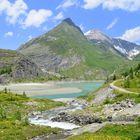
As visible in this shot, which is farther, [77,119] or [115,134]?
[77,119]

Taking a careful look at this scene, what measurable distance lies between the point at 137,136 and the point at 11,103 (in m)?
72.2

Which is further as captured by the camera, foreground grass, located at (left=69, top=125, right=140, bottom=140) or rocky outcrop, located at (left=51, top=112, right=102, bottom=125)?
rocky outcrop, located at (left=51, top=112, right=102, bottom=125)

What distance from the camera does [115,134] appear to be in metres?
61.4


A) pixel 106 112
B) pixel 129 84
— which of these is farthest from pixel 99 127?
pixel 129 84

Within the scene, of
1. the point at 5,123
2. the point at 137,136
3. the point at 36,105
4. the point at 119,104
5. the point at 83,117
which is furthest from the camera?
the point at 36,105

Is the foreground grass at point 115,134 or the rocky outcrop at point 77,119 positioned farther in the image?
the rocky outcrop at point 77,119

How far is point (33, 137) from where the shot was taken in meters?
67.2

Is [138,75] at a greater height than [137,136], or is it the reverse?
[138,75]

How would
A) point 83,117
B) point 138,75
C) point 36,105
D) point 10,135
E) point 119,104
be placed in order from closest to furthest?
point 10,135
point 83,117
point 119,104
point 36,105
point 138,75

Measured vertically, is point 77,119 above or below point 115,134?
above

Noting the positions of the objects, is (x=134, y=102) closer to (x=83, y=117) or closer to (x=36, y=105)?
(x=83, y=117)

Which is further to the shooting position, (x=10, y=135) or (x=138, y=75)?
(x=138, y=75)

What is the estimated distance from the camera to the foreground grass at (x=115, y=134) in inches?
2211

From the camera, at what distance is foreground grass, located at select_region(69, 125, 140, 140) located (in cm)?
5616
